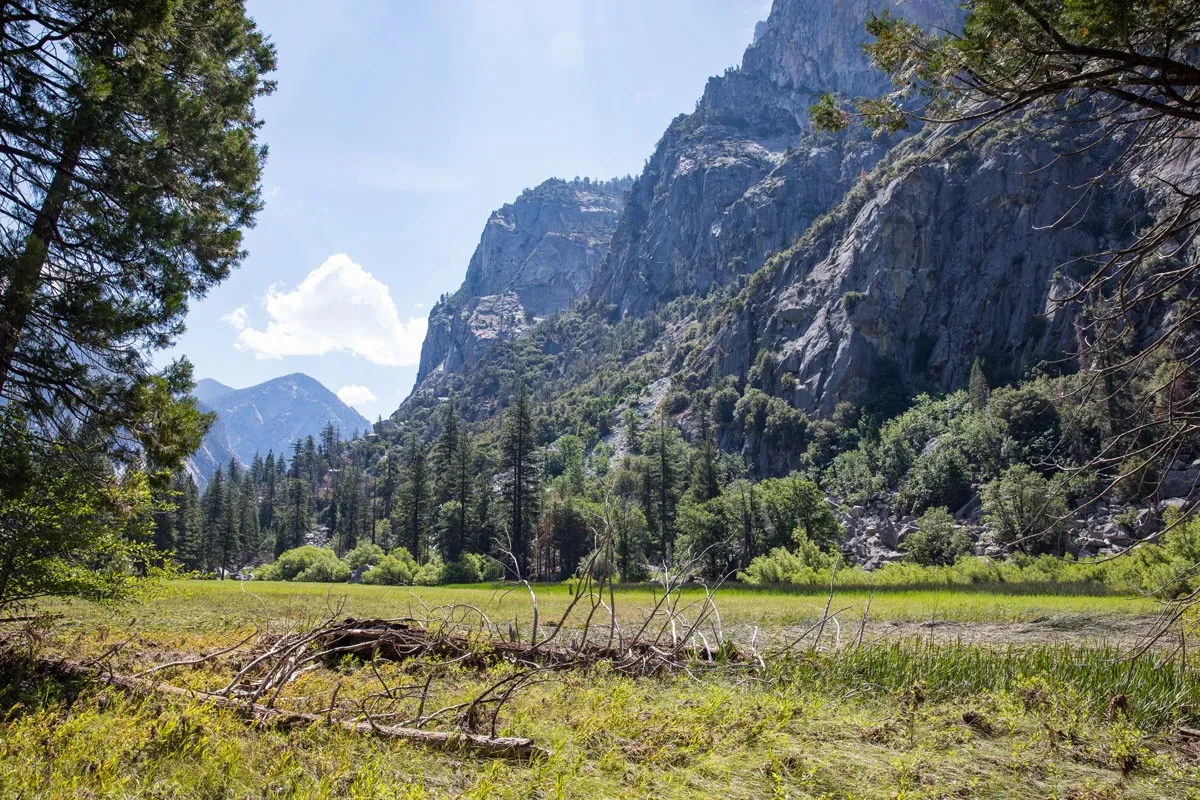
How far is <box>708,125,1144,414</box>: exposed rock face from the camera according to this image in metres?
95.5

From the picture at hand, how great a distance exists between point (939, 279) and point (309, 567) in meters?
104

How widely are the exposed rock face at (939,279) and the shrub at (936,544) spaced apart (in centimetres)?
4785

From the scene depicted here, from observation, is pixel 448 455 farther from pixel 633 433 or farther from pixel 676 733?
pixel 676 733

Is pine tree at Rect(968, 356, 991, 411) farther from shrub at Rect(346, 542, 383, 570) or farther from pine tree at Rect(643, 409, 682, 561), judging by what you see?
shrub at Rect(346, 542, 383, 570)

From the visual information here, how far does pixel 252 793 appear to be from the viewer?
4262mm

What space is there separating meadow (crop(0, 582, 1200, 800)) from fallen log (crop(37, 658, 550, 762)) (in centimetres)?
12

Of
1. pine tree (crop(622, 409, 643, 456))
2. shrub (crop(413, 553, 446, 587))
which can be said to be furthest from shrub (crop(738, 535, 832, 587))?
pine tree (crop(622, 409, 643, 456))

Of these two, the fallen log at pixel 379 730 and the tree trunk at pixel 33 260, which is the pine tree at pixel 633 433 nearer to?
the tree trunk at pixel 33 260

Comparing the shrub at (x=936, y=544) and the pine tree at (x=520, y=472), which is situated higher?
the pine tree at (x=520, y=472)

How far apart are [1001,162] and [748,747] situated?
12575 centimetres

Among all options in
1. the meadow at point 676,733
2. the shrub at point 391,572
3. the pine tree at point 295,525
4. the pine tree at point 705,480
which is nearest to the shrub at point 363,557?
the shrub at point 391,572

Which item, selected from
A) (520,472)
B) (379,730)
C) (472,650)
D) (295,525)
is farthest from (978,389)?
(295,525)

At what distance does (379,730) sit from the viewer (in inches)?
215

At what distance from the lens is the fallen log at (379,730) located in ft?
17.3
